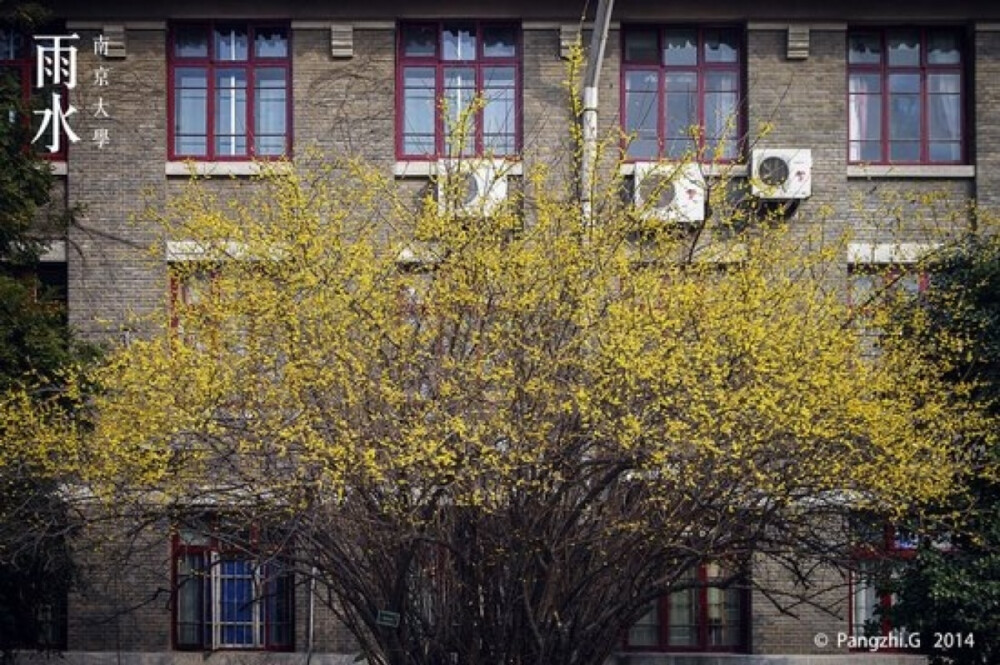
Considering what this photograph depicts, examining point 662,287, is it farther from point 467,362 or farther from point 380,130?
point 380,130

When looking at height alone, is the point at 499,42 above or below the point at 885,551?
above

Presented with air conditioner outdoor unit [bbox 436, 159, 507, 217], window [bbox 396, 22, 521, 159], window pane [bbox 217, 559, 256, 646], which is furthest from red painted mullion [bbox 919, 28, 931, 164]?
window pane [bbox 217, 559, 256, 646]

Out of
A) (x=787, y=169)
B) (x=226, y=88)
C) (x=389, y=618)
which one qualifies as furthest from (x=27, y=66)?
(x=389, y=618)

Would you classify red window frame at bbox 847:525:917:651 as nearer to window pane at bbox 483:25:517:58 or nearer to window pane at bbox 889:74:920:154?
window pane at bbox 889:74:920:154

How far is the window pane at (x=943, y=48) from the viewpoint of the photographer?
25203mm

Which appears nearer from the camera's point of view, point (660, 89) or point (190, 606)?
point (190, 606)

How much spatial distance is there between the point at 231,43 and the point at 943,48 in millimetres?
9837

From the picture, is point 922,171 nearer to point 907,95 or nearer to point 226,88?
point 907,95

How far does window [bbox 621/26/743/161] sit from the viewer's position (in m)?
25.0

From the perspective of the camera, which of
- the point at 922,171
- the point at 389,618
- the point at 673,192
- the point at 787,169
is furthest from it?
the point at 922,171

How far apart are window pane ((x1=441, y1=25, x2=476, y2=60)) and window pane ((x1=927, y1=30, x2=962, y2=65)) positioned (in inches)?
248

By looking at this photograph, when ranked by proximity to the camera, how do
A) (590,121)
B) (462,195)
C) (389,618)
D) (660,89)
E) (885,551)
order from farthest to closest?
1. (660,89)
2. (885,551)
3. (590,121)
4. (462,195)
5. (389,618)

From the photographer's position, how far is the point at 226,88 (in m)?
25.2

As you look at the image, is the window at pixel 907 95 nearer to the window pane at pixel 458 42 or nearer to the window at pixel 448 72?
the window at pixel 448 72
